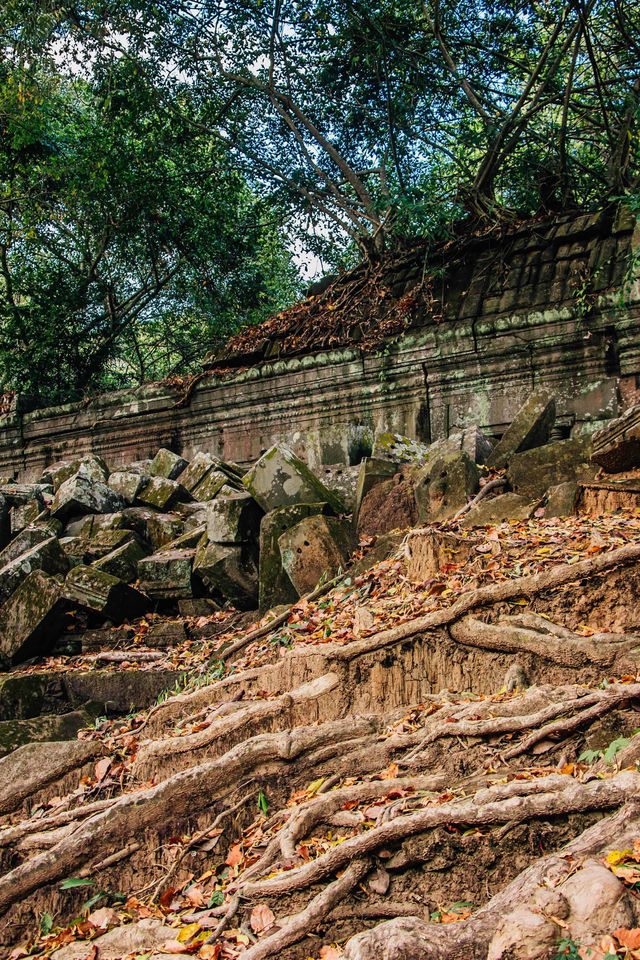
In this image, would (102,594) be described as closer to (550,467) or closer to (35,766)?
(35,766)

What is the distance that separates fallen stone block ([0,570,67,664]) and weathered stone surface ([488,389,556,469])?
10.4 feet

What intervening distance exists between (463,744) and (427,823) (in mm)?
407

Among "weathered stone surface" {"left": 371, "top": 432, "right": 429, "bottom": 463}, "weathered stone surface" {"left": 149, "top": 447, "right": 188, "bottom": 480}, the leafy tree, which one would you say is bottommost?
"weathered stone surface" {"left": 371, "top": 432, "right": 429, "bottom": 463}

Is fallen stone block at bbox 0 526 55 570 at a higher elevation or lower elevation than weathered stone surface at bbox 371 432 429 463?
lower

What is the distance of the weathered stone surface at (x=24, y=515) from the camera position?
22.7 feet

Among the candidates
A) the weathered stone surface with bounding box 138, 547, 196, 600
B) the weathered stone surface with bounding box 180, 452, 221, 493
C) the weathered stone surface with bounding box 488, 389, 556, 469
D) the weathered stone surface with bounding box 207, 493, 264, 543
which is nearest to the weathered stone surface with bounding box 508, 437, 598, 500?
the weathered stone surface with bounding box 488, 389, 556, 469

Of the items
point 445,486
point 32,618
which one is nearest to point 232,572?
point 32,618

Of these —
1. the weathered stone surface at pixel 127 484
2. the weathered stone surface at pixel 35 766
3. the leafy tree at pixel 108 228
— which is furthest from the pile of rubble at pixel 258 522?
the leafy tree at pixel 108 228

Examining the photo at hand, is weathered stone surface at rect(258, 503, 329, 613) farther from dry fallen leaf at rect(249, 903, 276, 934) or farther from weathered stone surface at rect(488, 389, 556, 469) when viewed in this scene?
dry fallen leaf at rect(249, 903, 276, 934)

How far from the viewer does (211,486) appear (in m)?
5.88

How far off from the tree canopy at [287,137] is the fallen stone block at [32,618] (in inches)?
194

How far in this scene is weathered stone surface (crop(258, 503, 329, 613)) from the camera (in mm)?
4848

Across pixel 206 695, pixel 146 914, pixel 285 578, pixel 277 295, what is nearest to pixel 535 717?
pixel 146 914

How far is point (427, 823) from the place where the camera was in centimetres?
209
